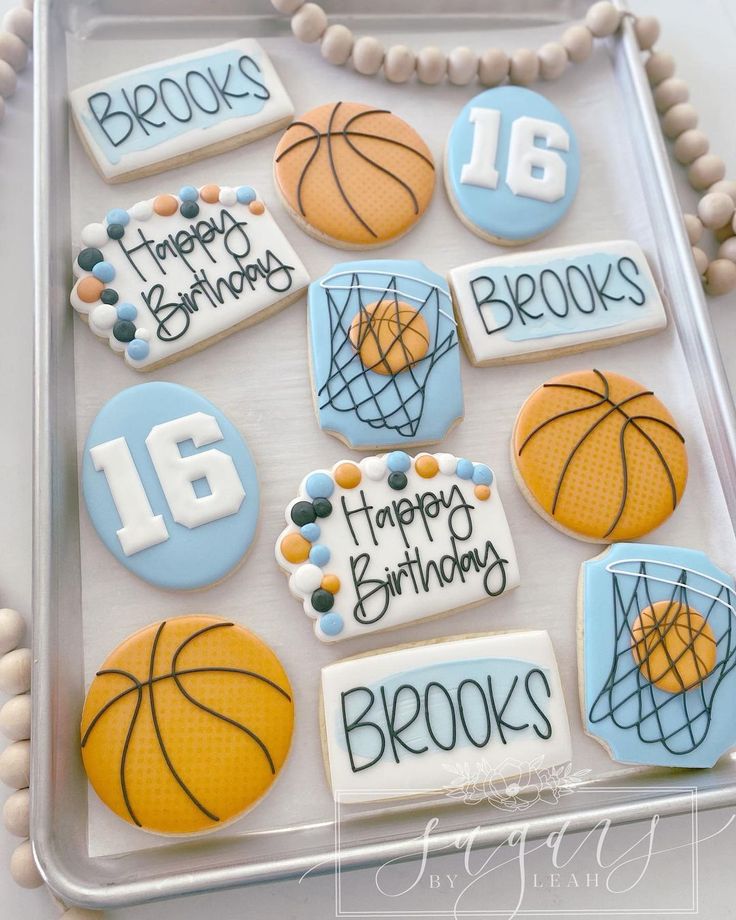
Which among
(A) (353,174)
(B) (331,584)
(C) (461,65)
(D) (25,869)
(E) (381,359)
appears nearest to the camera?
(D) (25,869)

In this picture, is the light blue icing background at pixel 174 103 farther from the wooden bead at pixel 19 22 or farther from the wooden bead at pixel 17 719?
the wooden bead at pixel 17 719

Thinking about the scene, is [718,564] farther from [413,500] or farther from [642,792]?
[413,500]

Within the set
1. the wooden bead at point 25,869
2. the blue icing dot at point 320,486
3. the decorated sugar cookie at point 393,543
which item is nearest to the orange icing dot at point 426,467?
the decorated sugar cookie at point 393,543

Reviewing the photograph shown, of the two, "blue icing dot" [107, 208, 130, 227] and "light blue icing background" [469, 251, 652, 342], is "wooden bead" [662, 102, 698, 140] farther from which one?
"blue icing dot" [107, 208, 130, 227]

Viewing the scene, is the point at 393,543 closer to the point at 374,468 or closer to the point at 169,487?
the point at 374,468

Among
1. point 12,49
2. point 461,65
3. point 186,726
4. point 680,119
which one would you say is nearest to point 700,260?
point 680,119

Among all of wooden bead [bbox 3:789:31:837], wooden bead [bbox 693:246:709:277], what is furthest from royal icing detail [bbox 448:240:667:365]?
wooden bead [bbox 3:789:31:837]
